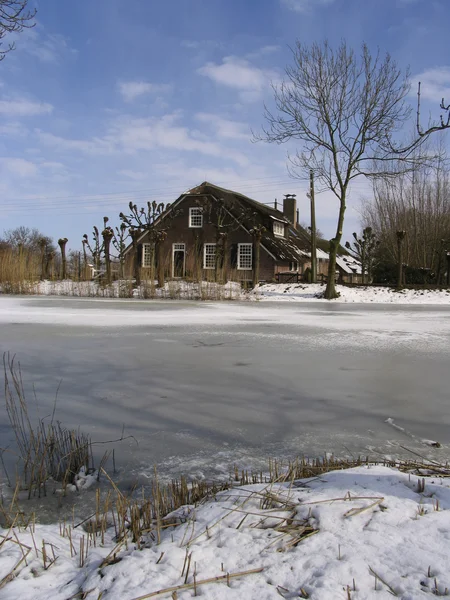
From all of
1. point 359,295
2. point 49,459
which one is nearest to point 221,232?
point 359,295

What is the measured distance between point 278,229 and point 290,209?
847cm

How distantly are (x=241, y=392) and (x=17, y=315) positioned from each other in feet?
28.3

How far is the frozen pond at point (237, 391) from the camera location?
320cm

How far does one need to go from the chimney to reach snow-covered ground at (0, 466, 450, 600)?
40.4 m

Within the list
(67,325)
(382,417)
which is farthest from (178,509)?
(67,325)

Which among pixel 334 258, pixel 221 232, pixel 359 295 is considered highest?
pixel 221 232

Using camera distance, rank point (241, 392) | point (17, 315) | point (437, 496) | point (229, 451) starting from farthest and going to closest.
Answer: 1. point (17, 315)
2. point (241, 392)
3. point (229, 451)
4. point (437, 496)

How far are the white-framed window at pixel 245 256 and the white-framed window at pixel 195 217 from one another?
3391mm

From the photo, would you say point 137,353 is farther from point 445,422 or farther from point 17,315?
point 17,315

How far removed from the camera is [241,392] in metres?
4.49

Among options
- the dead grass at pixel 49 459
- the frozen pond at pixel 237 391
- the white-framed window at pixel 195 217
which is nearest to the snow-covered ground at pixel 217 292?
the white-framed window at pixel 195 217

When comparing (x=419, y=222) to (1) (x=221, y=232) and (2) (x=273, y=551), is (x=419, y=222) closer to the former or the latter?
(1) (x=221, y=232)

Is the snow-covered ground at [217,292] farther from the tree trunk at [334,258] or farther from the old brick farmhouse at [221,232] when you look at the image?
the old brick farmhouse at [221,232]

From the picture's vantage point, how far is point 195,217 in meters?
32.9
